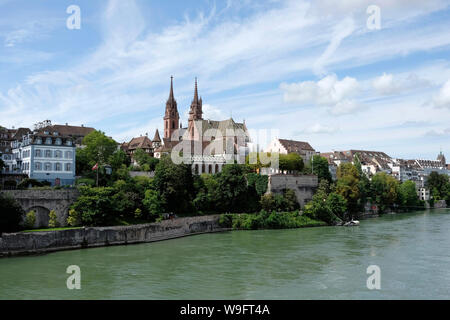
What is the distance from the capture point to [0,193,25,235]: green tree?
31.5 metres

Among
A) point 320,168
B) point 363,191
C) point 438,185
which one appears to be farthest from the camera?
point 438,185

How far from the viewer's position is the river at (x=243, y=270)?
19656 mm

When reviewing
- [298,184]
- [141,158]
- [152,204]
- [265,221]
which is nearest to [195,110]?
[141,158]

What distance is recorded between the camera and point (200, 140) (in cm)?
7700

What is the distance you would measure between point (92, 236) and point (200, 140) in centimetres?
4520

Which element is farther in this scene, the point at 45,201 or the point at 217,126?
the point at 217,126

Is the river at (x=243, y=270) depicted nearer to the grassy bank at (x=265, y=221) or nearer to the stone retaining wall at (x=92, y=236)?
the stone retaining wall at (x=92, y=236)

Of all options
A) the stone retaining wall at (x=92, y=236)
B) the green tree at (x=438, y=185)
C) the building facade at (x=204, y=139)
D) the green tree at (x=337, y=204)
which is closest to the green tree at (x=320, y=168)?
the green tree at (x=337, y=204)

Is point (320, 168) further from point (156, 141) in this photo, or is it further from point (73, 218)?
point (73, 218)

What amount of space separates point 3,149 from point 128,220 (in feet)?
83.1

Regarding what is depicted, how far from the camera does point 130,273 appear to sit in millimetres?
23703

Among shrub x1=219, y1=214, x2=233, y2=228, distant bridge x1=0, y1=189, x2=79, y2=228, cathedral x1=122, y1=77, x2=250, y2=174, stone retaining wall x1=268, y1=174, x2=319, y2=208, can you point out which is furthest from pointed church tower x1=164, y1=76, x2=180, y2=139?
distant bridge x1=0, y1=189, x2=79, y2=228

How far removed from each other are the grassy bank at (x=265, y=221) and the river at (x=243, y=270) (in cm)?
856

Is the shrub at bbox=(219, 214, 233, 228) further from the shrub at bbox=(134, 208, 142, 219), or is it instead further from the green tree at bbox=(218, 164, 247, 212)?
the shrub at bbox=(134, 208, 142, 219)
